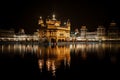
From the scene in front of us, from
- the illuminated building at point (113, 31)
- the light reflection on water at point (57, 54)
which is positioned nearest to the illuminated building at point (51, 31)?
the illuminated building at point (113, 31)

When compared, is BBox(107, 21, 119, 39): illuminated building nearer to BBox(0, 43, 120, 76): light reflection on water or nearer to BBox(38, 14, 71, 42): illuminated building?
BBox(38, 14, 71, 42): illuminated building

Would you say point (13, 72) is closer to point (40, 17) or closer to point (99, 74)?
point (99, 74)

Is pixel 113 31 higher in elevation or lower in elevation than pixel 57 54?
higher

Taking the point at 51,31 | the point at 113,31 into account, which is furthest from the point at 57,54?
the point at 113,31

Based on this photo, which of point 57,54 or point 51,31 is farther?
point 51,31

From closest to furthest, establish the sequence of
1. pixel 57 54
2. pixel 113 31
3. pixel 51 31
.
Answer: pixel 57 54, pixel 51 31, pixel 113 31

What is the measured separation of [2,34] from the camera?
79.9 m

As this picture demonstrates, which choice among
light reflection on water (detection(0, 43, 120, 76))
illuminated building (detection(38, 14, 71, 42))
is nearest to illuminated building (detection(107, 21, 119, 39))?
illuminated building (detection(38, 14, 71, 42))

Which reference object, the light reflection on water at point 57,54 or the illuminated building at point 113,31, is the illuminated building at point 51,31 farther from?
the light reflection on water at point 57,54

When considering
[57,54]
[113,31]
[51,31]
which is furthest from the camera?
[113,31]

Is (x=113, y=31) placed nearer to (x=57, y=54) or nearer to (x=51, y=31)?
(x=51, y=31)

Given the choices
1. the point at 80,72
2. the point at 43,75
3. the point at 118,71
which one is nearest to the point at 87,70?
the point at 80,72

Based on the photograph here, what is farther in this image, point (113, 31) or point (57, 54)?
point (113, 31)

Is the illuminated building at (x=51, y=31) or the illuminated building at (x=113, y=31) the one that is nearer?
the illuminated building at (x=51, y=31)
